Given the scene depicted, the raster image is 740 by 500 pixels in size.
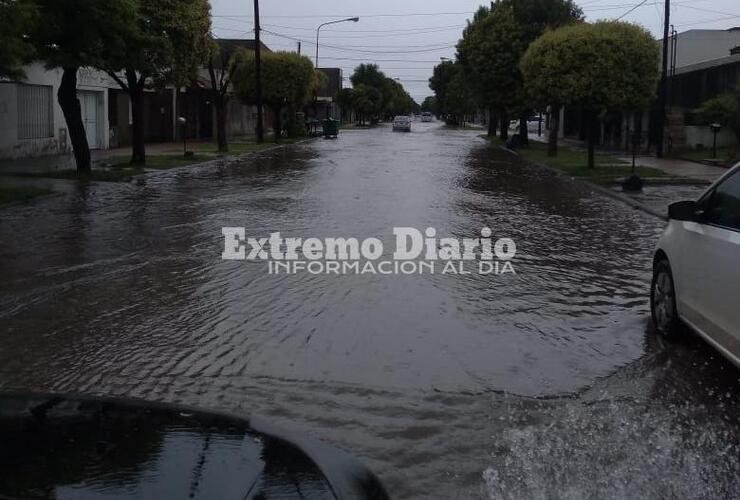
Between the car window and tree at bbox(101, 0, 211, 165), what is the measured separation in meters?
15.4

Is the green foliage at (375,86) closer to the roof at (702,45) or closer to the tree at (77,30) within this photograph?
the roof at (702,45)

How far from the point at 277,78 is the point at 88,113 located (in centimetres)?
1679

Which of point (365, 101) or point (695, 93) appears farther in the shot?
point (365, 101)

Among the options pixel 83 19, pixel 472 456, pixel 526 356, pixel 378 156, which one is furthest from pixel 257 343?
pixel 378 156

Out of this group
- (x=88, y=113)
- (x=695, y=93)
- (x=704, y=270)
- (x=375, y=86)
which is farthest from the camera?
(x=375, y=86)

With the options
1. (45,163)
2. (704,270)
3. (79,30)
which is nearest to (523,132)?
(45,163)

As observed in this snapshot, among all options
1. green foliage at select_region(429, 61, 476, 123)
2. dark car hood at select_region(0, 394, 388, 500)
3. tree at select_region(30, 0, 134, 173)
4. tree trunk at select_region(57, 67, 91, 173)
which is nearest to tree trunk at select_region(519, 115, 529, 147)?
tree trunk at select_region(57, 67, 91, 173)

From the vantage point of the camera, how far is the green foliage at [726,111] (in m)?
25.4

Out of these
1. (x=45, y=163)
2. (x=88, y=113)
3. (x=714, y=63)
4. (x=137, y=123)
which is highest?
(x=714, y=63)

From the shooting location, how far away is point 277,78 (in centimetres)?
4828

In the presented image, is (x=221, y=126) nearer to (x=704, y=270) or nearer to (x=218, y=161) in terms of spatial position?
(x=218, y=161)

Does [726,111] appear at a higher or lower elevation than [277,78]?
lower

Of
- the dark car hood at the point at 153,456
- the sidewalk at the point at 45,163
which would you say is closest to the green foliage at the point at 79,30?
the sidewalk at the point at 45,163

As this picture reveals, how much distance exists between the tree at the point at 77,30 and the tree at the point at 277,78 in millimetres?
27022
